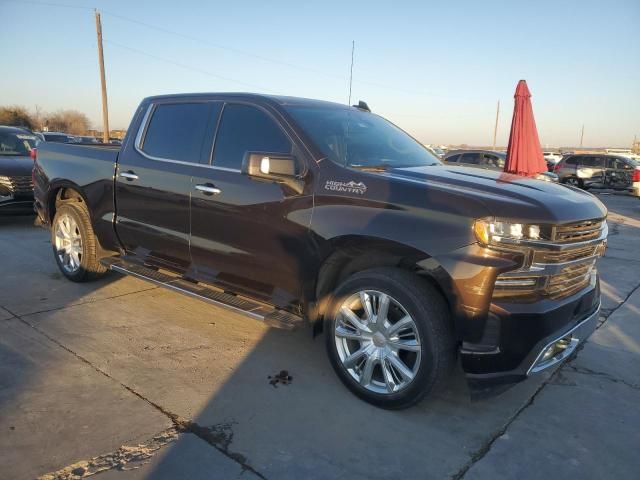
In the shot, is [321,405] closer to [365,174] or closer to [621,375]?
[365,174]

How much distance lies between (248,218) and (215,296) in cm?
72

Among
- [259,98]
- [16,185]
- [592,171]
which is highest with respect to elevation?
[259,98]

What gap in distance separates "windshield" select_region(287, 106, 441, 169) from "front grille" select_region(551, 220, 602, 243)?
1319 mm

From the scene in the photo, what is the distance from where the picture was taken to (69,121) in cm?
7606

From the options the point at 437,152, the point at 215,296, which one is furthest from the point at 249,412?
the point at 437,152

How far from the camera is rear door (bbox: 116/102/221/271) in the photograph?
4.21 metres

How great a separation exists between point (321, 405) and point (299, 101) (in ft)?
7.70

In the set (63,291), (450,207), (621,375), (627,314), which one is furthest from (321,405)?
(627,314)

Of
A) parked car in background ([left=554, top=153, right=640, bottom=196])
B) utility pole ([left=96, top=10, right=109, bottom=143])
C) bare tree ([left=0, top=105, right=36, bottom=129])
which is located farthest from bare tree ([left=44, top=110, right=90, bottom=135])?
parked car in background ([left=554, top=153, right=640, bottom=196])

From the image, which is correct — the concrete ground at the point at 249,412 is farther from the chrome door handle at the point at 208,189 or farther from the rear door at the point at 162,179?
the chrome door handle at the point at 208,189

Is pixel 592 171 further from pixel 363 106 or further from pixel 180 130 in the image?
pixel 180 130

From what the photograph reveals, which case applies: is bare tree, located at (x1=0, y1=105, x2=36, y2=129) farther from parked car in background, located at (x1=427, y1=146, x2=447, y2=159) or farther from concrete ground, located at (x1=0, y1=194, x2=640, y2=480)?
concrete ground, located at (x1=0, y1=194, x2=640, y2=480)

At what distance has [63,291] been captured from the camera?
5.26 m

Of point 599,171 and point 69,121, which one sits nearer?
point 599,171
